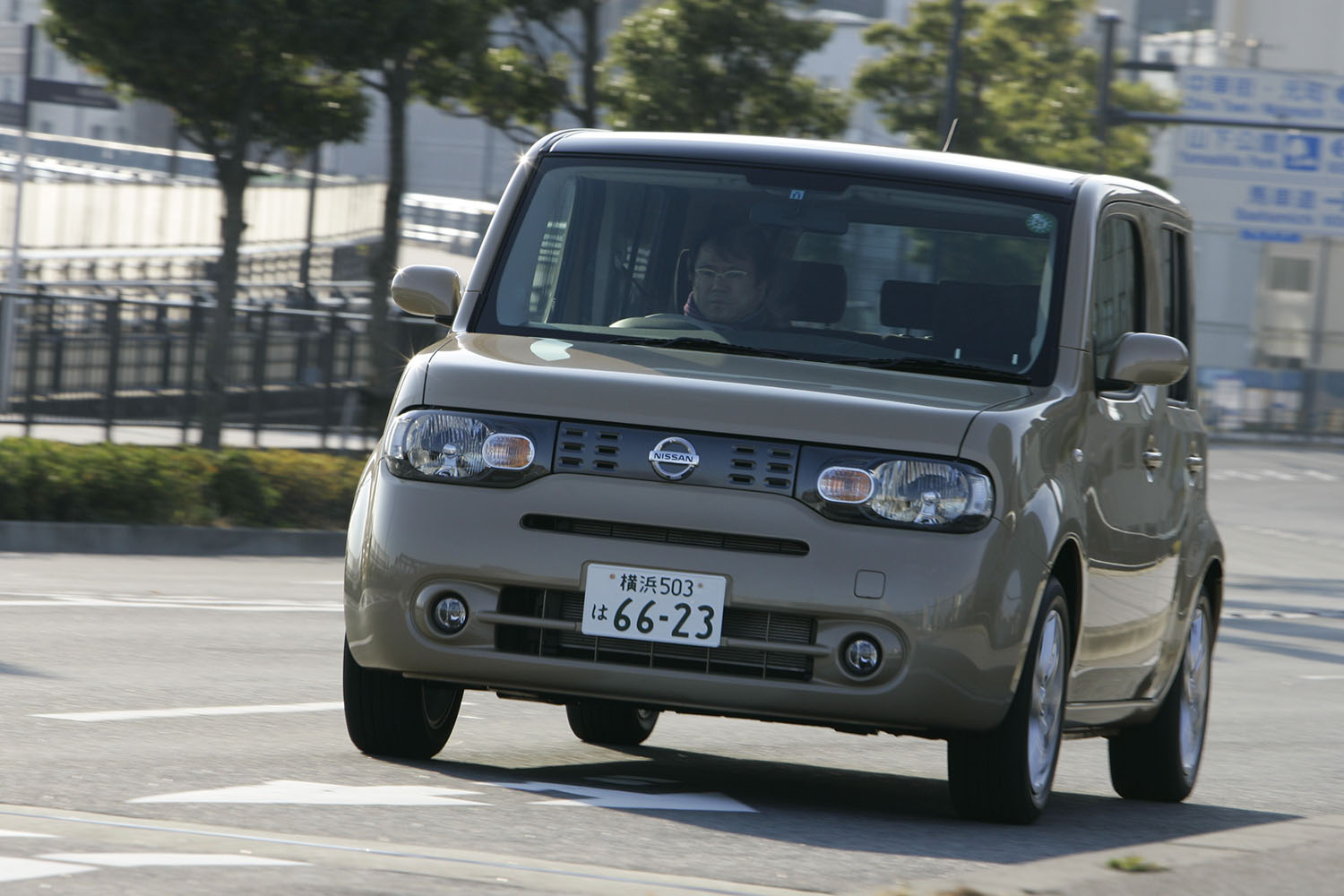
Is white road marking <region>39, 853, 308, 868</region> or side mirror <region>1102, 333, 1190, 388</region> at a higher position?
side mirror <region>1102, 333, 1190, 388</region>

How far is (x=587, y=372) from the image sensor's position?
6.10 metres

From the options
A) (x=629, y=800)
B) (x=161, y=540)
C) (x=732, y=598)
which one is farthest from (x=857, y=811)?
(x=161, y=540)

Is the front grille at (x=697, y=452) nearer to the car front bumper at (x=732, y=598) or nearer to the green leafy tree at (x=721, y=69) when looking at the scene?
the car front bumper at (x=732, y=598)

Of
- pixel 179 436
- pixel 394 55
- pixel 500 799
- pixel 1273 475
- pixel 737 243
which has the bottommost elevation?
pixel 1273 475

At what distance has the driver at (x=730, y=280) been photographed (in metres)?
6.66

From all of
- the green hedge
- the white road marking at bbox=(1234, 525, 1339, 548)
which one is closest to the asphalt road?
the green hedge

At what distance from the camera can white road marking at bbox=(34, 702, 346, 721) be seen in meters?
7.70

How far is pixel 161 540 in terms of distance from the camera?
1758 centimetres

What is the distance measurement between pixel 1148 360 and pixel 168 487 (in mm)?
12413

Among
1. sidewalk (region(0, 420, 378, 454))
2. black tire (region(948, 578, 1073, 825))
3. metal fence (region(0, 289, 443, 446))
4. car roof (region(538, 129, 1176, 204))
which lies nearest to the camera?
black tire (region(948, 578, 1073, 825))

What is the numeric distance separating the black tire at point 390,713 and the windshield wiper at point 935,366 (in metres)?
1.40

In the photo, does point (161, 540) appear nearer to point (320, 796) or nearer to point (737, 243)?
point (737, 243)

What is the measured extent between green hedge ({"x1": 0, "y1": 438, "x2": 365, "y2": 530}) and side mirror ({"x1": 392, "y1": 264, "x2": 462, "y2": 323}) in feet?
34.9

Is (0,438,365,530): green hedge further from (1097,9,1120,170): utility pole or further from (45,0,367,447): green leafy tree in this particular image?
(1097,9,1120,170): utility pole
